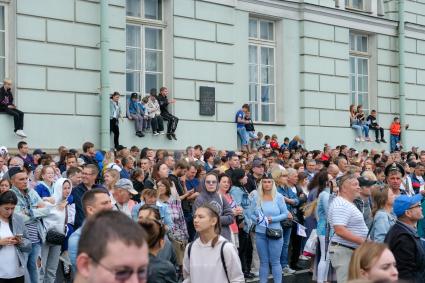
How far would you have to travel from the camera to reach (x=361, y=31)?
25.5 meters

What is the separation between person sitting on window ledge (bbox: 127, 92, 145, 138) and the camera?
18469mm

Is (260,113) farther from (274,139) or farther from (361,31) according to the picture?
(361,31)

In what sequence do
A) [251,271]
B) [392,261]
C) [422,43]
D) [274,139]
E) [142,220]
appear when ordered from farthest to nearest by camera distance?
[422,43], [274,139], [251,271], [142,220], [392,261]

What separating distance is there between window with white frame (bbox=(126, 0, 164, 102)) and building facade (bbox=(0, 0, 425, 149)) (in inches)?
1.1

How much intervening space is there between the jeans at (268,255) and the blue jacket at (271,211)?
6.9 inches

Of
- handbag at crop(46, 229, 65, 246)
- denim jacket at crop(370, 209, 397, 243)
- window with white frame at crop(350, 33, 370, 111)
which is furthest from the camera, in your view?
window with white frame at crop(350, 33, 370, 111)

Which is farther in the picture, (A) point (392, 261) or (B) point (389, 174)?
(B) point (389, 174)

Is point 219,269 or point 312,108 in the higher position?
point 312,108

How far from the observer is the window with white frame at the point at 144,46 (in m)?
19.4

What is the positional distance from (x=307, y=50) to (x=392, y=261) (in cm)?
1850

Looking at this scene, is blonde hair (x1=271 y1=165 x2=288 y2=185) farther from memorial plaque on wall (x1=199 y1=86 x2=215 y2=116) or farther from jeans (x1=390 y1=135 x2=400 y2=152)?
jeans (x1=390 y1=135 x2=400 y2=152)

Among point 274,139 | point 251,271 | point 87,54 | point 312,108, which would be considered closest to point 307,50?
point 312,108

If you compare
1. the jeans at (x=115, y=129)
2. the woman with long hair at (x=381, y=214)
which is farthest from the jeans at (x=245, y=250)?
the jeans at (x=115, y=129)

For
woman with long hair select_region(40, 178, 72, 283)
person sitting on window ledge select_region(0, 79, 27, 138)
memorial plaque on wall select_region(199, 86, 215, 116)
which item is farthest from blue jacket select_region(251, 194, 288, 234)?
memorial plaque on wall select_region(199, 86, 215, 116)
